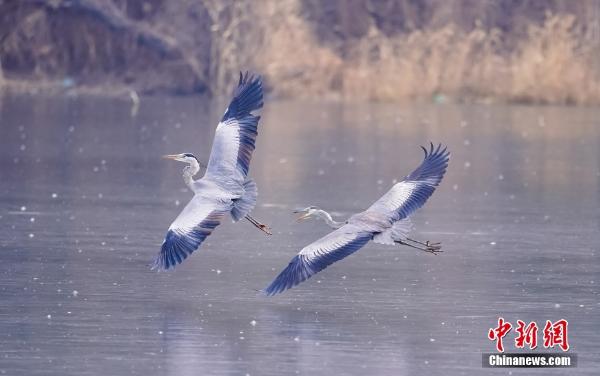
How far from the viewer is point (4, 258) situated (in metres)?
10.7

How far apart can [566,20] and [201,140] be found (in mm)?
11653

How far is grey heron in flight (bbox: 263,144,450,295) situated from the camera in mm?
8633

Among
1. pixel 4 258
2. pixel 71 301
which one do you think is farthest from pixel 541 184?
pixel 71 301

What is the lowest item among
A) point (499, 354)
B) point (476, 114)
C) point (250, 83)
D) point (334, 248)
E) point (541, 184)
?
point (499, 354)

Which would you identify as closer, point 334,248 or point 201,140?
point 334,248

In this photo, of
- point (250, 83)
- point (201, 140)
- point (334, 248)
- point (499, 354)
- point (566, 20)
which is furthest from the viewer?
point (566, 20)

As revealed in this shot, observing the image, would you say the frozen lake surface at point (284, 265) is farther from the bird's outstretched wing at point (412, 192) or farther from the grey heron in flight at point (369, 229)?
the bird's outstretched wing at point (412, 192)

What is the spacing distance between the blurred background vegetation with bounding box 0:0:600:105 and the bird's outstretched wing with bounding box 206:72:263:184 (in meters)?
19.7

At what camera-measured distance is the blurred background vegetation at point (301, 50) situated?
1200 inches

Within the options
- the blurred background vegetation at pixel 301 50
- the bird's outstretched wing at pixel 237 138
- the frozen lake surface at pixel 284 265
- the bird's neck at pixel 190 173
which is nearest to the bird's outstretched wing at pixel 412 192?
the frozen lake surface at pixel 284 265

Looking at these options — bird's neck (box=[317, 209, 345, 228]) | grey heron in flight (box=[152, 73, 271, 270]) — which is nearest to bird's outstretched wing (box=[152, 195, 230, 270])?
grey heron in flight (box=[152, 73, 271, 270])

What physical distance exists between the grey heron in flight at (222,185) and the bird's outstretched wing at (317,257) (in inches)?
25.9

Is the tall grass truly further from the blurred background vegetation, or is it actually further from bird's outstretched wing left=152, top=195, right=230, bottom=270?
bird's outstretched wing left=152, top=195, right=230, bottom=270

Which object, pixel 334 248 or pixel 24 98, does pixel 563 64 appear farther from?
pixel 334 248
